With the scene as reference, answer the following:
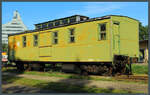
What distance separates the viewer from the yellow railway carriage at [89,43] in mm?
12938

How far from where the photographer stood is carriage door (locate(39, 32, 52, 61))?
16.8 meters

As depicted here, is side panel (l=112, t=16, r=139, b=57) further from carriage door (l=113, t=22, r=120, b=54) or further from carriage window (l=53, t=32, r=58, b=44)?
carriage window (l=53, t=32, r=58, b=44)

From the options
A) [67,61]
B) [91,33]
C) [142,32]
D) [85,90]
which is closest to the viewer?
[85,90]

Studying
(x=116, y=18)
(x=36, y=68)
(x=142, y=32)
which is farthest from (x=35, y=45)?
(x=142, y=32)

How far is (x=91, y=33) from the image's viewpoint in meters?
13.8

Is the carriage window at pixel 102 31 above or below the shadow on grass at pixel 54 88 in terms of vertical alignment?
above

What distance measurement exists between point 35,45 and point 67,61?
4.46m

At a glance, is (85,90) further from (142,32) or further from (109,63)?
(142,32)

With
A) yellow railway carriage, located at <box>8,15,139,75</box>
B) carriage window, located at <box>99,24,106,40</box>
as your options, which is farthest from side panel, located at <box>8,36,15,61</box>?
carriage window, located at <box>99,24,106,40</box>

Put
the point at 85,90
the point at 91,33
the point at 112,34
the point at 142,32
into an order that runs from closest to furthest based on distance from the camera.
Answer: the point at 85,90 → the point at 112,34 → the point at 91,33 → the point at 142,32

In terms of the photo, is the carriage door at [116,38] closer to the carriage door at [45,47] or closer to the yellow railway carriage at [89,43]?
the yellow railway carriage at [89,43]

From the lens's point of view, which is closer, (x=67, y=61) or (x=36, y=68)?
(x=67, y=61)

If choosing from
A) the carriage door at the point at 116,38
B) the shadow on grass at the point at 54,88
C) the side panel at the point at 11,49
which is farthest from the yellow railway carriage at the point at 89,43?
the side panel at the point at 11,49

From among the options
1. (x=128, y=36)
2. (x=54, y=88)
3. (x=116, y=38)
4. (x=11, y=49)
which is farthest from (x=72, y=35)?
(x=11, y=49)
